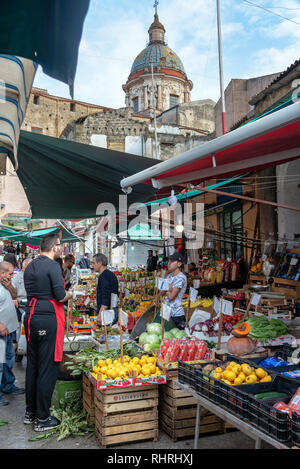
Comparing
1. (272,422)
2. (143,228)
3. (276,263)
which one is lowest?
(272,422)

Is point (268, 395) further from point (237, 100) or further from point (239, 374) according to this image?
point (237, 100)

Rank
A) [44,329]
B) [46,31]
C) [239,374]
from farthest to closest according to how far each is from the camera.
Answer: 1. [44,329]
2. [239,374]
3. [46,31]

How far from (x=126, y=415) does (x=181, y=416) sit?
21.2 inches

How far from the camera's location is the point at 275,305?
620cm

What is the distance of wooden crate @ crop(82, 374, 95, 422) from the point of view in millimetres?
4098

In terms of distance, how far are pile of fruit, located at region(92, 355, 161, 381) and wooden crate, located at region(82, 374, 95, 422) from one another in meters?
0.26

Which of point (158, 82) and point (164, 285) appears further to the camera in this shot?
point (158, 82)

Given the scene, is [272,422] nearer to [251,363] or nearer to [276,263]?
[251,363]

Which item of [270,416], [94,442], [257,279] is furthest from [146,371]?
[257,279]

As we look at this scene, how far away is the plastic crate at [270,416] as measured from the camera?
222cm

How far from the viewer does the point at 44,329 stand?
3959mm

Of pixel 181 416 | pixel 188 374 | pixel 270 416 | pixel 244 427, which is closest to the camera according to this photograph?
pixel 270 416

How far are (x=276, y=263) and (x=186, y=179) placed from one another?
3186 mm
